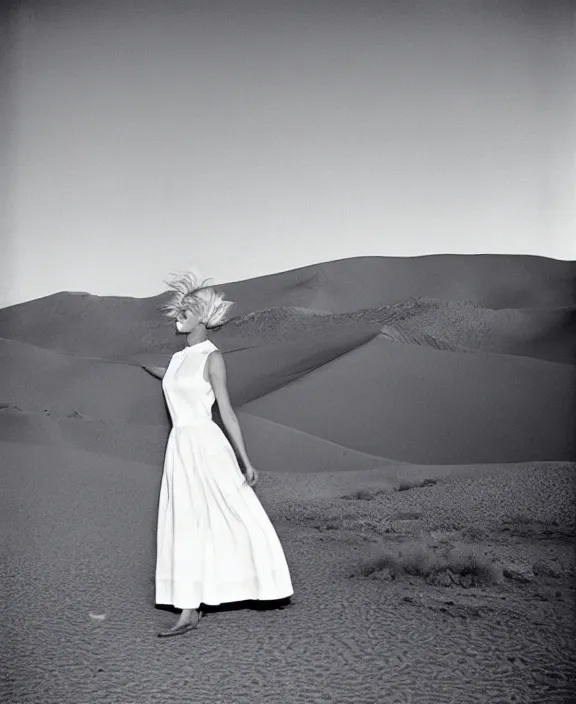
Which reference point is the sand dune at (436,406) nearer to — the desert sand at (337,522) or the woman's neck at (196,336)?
the desert sand at (337,522)

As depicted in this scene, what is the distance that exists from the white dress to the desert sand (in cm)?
20

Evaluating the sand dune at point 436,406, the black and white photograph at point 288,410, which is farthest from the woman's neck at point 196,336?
the sand dune at point 436,406

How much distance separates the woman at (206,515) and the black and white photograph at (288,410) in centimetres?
1

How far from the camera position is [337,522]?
20.1 feet

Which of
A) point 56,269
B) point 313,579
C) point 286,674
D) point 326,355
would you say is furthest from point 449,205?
point 286,674

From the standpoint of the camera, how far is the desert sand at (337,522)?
10.2 ft

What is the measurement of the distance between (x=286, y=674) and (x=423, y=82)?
8349 mm

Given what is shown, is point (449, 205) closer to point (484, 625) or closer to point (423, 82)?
point (423, 82)

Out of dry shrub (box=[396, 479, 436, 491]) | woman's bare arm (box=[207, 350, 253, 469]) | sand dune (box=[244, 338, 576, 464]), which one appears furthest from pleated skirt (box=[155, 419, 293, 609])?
sand dune (box=[244, 338, 576, 464])

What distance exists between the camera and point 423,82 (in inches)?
390

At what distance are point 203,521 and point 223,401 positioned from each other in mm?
535

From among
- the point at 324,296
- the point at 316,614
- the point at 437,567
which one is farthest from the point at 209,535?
the point at 324,296

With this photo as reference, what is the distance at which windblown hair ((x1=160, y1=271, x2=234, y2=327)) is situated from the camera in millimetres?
3740

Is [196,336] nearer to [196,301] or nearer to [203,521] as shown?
[196,301]
